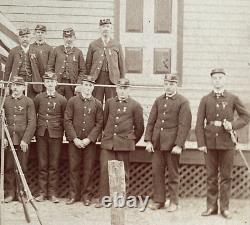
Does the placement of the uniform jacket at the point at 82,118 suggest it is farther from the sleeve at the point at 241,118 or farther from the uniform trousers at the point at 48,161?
the sleeve at the point at 241,118

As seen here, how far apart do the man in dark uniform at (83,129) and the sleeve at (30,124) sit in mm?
354

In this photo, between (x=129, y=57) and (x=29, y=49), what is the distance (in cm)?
166

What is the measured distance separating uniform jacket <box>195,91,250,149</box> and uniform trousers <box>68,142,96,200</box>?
1.24 m

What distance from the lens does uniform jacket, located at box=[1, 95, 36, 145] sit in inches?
228

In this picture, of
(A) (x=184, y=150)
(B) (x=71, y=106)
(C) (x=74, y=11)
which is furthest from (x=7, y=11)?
(A) (x=184, y=150)

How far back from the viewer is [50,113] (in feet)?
19.4

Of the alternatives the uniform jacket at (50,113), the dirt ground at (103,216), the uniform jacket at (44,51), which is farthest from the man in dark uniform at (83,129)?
the uniform jacket at (44,51)

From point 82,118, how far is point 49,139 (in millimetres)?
444

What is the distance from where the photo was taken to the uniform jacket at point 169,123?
5582mm

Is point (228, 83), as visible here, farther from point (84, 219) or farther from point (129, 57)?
point (84, 219)

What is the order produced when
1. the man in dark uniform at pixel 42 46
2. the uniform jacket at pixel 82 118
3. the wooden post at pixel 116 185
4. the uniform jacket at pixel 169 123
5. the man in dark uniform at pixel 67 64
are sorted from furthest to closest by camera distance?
the man in dark uniform at pixel 42 46 → the man in dark uniform at pixel 67 64 → the uniform jacket at pixel 82 118 → the uniform jacket at pixel 169 123 → the wooden post at pixel 116 185

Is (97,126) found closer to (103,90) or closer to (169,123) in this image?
(103,90)

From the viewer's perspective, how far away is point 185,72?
7410 millimetres

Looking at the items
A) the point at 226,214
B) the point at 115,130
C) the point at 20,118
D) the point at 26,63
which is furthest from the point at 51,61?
the point at 226,214
